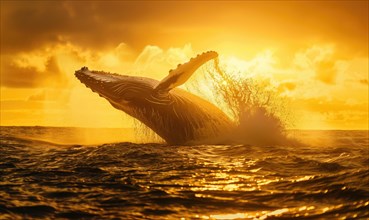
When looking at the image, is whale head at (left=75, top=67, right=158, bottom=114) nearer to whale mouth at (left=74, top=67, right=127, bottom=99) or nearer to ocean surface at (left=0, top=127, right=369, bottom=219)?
whale mouth at (left=74, top=67, right=127, bottom=99)

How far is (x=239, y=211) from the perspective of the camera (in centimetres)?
668

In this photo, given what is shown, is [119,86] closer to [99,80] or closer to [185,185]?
[99,80]

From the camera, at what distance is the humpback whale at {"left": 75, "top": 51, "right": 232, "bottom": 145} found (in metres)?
14.2

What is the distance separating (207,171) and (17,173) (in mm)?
4188

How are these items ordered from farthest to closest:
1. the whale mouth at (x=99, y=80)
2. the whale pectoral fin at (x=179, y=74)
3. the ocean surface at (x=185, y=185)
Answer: the whale mouth at (x=99, y=80), the whale pectoral fin at (x=179, y=74), the ocean surface at (x=185, y=185)

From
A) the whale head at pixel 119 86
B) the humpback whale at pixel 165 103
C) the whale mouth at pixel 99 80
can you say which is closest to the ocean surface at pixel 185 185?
the humpback whale at pixel 165 103

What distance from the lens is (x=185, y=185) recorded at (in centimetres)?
840

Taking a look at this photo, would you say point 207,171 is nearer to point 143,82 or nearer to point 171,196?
point 171,196

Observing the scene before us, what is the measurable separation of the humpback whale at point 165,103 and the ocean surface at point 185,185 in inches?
79.6

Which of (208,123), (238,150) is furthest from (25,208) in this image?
(208,123)

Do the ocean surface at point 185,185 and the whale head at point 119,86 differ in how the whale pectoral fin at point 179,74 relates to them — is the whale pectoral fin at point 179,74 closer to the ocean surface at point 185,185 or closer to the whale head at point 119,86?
the whale head at point 119,86

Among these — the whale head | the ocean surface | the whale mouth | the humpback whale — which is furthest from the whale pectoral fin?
the ocean surface

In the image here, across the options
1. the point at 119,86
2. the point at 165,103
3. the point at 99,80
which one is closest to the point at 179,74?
the point at 165,103

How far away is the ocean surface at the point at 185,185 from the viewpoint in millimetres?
6633
